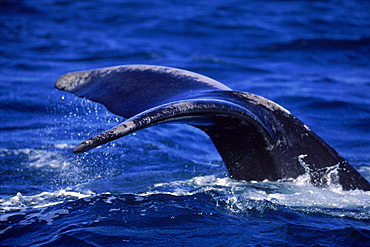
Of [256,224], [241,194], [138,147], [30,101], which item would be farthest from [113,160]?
[30,101]

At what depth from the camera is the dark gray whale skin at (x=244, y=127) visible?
408 centimetres

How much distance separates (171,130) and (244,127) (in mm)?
4217

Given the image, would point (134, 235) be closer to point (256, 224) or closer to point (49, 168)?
point (256, 224)

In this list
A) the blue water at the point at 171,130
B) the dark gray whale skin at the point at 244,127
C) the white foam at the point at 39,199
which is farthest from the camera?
the white foam at the point at 39,199

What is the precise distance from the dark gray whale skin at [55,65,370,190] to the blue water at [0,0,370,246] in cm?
15

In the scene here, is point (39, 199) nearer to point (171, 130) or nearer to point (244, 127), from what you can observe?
point (244, 127)

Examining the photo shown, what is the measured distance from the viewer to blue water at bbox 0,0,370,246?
14.0 feet

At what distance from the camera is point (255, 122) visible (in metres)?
4.16

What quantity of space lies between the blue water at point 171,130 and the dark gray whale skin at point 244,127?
146 mm

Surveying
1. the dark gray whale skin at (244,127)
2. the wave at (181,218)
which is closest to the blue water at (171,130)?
the wave at (181,218)

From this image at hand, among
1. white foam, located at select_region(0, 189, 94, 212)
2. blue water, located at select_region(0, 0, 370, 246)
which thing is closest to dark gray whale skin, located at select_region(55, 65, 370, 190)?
blue water, located at select_region(0, 0, 370, 246)

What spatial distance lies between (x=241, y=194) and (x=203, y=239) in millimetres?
828

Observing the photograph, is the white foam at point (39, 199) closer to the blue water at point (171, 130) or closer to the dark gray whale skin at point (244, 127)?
the blue water at point (171, 130)

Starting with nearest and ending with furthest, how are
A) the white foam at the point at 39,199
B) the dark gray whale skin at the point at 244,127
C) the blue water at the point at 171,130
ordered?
the dark gray whale skin at the point at 244,127
the blue water at the point at 171,130
the white foam at the point at 39,199
